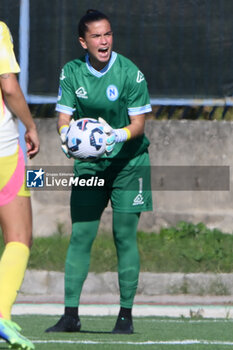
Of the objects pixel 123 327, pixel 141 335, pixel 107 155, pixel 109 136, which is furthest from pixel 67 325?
pixel 109 136

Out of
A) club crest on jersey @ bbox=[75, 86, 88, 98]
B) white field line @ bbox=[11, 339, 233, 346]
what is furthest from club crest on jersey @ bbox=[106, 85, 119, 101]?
white field line @ bbox=[11, 339, 233, 346]

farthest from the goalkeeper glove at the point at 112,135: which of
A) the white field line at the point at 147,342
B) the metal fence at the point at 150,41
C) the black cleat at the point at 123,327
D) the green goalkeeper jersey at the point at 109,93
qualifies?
the metal fence at the point at 150,41

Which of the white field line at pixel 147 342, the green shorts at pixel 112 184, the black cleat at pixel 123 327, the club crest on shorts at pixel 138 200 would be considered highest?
the green shorts at pixel 112 184

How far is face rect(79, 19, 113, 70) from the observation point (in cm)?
760

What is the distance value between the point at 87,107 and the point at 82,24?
1.91ft

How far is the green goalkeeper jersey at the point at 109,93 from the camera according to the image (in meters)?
7.66

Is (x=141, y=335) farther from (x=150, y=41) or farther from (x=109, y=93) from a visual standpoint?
(x=150, y=41)

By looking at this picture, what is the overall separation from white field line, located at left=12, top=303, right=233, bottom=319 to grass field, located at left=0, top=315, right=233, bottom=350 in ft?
1.52

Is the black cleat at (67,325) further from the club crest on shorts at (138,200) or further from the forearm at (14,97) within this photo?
the forearm at (14,97)

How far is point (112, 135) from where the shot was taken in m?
7.44

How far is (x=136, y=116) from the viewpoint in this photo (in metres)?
7.69

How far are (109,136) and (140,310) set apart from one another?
2817 mm

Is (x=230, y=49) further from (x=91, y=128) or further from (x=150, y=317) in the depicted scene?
(x=91, y=128)

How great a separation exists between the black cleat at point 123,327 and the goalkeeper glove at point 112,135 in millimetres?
1150
